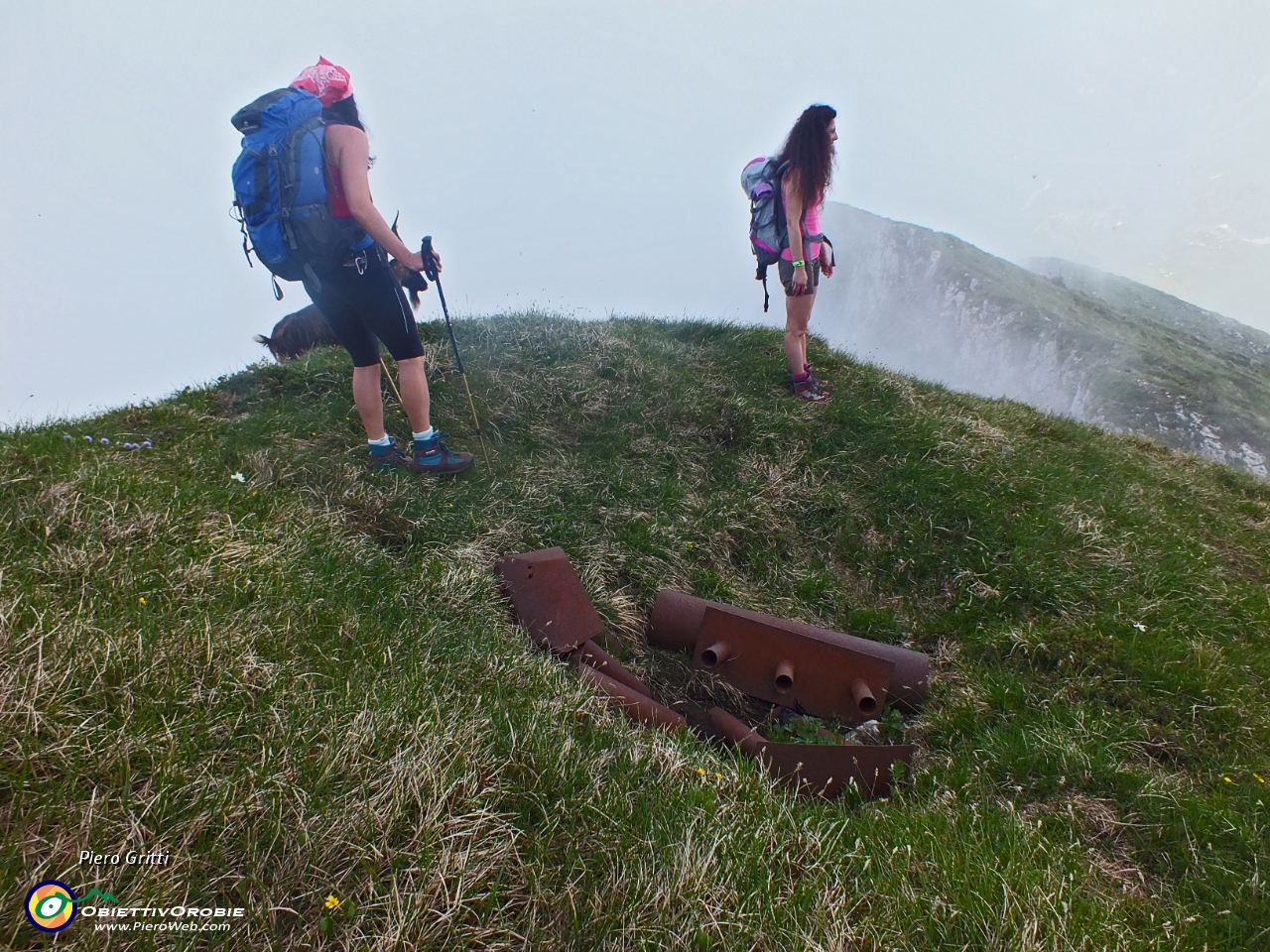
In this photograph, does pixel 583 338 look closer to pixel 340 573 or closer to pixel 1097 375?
pixel 340 573

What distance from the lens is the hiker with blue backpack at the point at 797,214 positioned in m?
7.04

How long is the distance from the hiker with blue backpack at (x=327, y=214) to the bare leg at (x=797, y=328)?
14.8 ft

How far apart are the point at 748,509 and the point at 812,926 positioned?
4264 millimetres

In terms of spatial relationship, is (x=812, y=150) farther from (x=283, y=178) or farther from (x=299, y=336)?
(x=299, y=336)

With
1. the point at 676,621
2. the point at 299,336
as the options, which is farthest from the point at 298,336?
the point at 676,621

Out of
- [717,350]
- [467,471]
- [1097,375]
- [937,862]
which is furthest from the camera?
[1097,375]

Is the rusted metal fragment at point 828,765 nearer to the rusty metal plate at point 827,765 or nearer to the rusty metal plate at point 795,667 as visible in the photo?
the rusty metal plate at point 827,765

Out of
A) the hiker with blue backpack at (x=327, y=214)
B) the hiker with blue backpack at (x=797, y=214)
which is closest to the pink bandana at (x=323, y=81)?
the hiker with blue backpack at (x=327, y=214)

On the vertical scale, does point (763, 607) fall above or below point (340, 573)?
below

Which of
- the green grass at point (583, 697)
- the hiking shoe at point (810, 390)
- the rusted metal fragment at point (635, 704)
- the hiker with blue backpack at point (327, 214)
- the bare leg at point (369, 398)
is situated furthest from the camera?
the hiking shoe at point (810, 390)

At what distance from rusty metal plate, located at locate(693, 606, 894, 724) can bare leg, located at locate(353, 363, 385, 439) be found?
11.6 ft

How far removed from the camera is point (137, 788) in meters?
1.87

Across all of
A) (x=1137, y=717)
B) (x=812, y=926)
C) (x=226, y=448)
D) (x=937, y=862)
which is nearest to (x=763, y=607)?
(x=1137, y=717)

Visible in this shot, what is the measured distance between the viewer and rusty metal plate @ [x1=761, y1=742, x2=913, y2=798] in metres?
3.14
